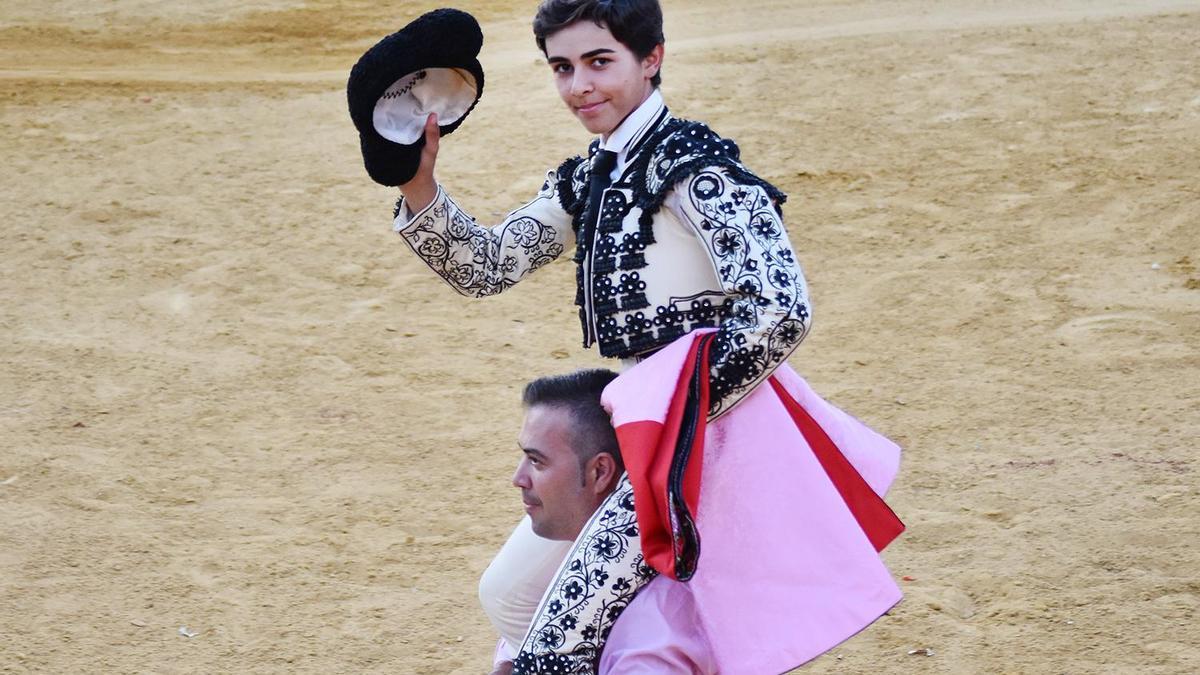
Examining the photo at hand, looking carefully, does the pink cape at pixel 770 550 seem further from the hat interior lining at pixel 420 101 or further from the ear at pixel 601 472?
the hat interior lining at pixel 420 101

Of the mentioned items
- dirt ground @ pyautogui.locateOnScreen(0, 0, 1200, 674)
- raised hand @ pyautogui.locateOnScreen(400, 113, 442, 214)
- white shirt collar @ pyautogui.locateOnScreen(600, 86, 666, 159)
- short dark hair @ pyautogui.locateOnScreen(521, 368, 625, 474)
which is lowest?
dirt ground @ pyautogui.locateOnScreen(0, 0, 1200, 674)

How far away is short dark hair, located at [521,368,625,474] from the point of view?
2967 millimetres

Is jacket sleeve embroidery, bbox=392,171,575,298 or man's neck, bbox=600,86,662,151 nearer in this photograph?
man's neck, bbox=600,86,662,151

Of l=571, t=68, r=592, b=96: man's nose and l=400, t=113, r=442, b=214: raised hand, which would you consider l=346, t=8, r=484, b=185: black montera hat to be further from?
l=571, t=68, r=592, b=96: man's nose

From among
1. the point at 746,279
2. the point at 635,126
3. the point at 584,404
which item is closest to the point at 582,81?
the point at 635,126

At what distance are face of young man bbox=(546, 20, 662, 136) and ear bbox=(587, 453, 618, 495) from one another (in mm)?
645

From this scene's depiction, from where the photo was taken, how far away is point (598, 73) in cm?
272

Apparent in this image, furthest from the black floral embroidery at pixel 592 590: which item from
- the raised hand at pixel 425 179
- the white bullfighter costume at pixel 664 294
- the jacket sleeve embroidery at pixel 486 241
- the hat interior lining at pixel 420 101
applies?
the hat interior lining at pixel 420 101

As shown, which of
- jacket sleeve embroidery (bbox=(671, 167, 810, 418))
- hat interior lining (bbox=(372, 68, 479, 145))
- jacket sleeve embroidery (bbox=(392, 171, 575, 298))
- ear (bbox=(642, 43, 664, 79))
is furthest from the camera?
jacket sleeve embroidery (bbox=(392, 171, 575, 298))

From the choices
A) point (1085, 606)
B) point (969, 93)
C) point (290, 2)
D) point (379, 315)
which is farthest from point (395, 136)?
point (290, 2)

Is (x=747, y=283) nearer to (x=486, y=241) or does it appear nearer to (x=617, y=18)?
(x=617, y=18)

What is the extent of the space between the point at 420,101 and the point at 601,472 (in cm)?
82

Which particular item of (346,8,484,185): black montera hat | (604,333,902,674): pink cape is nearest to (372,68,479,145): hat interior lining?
(346,8,484,185): black montera hat

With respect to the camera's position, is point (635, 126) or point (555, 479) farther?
point (555, 479)
